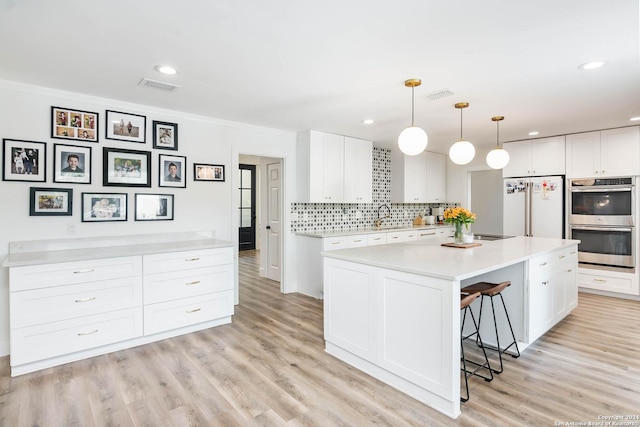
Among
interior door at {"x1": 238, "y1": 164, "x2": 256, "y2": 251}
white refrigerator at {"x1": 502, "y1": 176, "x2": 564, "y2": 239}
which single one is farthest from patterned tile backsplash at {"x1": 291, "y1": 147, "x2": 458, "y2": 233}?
interior door at {"x1": 238, "y1": 164, "x2": 256, "y2": 251}

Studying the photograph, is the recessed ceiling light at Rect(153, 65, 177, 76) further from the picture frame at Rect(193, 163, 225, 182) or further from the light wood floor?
the light wood floor

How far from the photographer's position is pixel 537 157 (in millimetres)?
5328

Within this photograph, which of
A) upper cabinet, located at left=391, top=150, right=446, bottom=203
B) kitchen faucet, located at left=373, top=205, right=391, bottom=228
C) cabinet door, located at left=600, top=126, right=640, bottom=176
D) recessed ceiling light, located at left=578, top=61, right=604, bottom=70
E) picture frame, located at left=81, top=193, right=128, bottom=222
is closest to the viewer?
recessed ceiling light, located at left=578, top=61, right=604, bottom=70

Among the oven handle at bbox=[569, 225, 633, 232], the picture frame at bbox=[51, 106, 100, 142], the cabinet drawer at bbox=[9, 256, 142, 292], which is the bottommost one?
the cabinet drawer at bbox=[9, 256, 142, 292]

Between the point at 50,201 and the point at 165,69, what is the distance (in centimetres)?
167

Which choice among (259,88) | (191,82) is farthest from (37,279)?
(259,88)

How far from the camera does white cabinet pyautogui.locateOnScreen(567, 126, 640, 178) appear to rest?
14.8ft

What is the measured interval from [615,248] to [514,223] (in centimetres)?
128

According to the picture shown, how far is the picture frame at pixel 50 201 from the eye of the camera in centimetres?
303

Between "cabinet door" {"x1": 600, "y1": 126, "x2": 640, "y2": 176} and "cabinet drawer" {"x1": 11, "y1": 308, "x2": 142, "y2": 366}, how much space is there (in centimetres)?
601

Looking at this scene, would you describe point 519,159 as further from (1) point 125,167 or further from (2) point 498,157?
(1) point 125,167

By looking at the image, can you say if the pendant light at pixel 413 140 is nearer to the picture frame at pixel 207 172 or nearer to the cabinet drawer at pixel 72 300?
the picture frame at pixel 207 172

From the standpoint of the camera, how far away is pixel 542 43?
2.23 m

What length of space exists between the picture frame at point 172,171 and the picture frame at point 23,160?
994 millimetres
